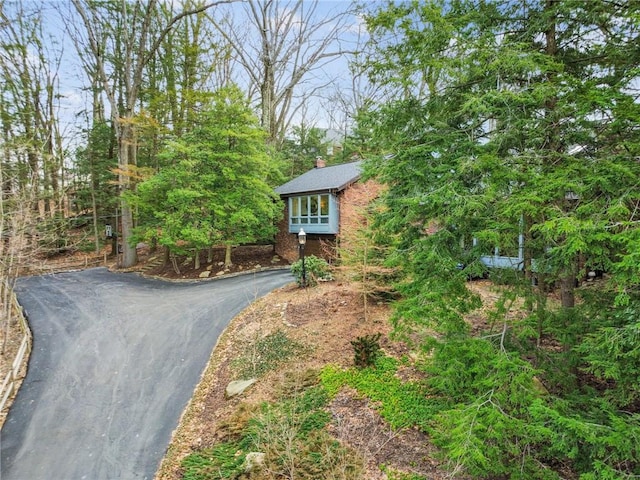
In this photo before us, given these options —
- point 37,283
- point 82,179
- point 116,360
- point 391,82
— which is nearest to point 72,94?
point 82,179

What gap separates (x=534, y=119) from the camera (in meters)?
4.48

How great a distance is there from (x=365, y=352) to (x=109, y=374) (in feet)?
22.0

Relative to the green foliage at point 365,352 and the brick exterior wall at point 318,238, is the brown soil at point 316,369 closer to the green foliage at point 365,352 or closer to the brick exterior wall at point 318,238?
the green foliage at point 365,352

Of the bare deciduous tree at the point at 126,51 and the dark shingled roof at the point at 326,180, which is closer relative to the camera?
the dark shingled roof at the point at 326,180

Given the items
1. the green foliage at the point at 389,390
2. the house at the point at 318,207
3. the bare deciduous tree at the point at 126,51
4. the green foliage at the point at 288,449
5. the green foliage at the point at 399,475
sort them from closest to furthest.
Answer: the green foliage at the point at 399,475 → the green foliage at the point at 288,449 → the green foliage at the point at 389,390 → the house at the point at 318,207 → the bare deciduous tree at the point at 126,51

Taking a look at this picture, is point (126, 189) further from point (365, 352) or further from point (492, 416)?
point (492, 416)

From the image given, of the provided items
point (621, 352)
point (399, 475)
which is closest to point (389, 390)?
point (399, 475)

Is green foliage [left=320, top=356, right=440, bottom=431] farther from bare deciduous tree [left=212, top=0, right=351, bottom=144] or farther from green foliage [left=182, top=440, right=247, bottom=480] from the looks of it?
bare deciduous tree [left=212, top=0, right=351, bottom=144]

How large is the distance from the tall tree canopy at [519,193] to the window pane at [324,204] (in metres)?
12.2

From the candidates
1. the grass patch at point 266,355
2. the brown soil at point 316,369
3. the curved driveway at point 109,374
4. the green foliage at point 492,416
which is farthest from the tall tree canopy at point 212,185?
the green foliage at point 492,416

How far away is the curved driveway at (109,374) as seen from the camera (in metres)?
6.47

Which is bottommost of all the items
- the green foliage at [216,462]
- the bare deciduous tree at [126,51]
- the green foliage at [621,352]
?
the green foliage at [216,462]

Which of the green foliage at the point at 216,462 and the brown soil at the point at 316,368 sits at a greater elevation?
the brown soil at the point at 316,368

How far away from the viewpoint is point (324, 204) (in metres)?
18.1
